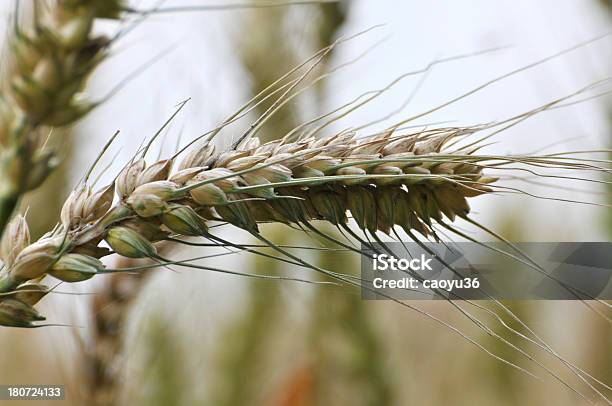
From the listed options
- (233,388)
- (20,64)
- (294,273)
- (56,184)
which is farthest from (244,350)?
(20,64)

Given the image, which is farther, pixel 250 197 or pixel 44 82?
pixel 250 197

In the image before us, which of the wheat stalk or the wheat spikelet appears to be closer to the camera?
the wheat stalk

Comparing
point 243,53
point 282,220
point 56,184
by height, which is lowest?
point 282,220

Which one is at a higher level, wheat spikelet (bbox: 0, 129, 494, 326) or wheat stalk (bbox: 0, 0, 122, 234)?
wheat stalk (bbox: 0, 0, 122, 234)

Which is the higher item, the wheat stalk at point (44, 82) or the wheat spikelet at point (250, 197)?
the wheat stalk at point (44, 82)

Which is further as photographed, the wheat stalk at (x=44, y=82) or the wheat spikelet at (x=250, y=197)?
the wheat spikelet at (x=250, y=197)

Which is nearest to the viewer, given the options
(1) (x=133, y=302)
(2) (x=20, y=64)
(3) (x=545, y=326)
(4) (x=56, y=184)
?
(2) (x=20, y=64)

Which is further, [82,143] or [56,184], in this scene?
[82,143]

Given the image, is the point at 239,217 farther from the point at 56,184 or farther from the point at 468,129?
the point at 56,184
